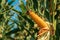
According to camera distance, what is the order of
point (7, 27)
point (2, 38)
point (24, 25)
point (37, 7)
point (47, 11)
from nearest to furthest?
1. point (47, 11)
2. point (37, 7)
3. point (24, 25)
4. point (2, 38)
5. point (7, 27)

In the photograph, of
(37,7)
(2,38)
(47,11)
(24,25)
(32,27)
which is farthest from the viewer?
(2,38)

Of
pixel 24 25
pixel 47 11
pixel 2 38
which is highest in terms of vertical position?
pixel 47 11

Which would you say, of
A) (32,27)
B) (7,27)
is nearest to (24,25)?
(32,27)

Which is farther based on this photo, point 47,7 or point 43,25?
point 47,7

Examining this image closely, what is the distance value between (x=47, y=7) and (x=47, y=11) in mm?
31

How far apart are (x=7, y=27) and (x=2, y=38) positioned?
0.20 m

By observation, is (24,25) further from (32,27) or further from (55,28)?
(55,28)

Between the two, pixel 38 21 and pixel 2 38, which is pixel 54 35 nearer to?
pixel 38 21

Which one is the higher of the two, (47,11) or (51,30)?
(47,11)

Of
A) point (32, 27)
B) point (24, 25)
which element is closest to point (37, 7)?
point (32, 27)

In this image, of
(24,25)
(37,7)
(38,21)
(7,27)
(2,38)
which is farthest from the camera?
(7,27)

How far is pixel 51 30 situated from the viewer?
1334mm

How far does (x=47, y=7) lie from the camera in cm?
149

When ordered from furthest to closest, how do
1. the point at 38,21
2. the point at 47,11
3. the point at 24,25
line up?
1. the point at 24,25
2. the point at 47,11
3. the point at 38,21
